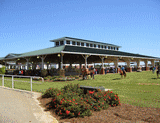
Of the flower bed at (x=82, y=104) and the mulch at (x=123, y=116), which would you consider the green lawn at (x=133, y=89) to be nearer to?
the mulch at (x=123, y=116)

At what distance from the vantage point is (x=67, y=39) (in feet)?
95.0

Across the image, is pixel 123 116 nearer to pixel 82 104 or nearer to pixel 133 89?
pixel 82 104

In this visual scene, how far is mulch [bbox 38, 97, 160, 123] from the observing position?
433 centimetres

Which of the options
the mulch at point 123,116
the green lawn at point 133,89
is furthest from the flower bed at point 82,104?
the green lawn at point 133,89

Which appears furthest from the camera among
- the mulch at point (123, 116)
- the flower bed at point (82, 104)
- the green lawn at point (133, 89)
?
the green lawn at point (133, 89)

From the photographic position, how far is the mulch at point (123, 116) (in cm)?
433

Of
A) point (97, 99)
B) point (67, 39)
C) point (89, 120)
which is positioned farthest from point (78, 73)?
point (89, 120)

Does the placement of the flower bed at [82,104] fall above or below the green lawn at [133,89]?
above

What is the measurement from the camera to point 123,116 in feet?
15.4

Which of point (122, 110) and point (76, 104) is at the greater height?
point (76, 104)

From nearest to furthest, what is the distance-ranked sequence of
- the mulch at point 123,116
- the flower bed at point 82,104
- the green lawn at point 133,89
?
the mulch at point 123,116
the flower bed at point 82,104
the green lawn at point 133,89

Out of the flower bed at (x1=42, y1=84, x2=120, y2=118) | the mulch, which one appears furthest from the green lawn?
the flower bed at (x1=42, y1=84, x2=120, y2=118)

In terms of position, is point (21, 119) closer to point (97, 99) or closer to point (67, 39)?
point (97, 99)

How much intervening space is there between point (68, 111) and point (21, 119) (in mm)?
1639
